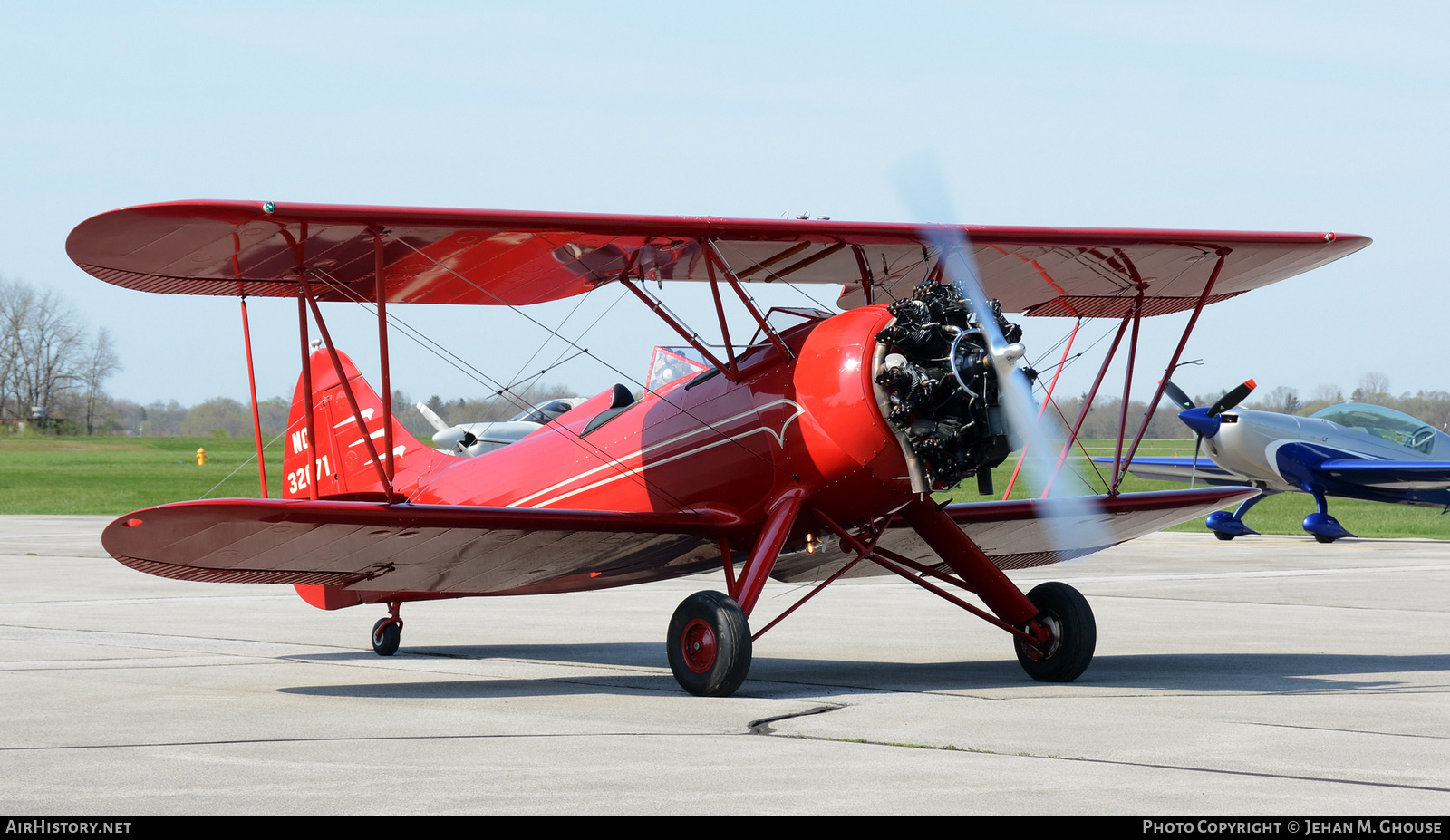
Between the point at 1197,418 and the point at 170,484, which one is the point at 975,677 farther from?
the point at 170,484

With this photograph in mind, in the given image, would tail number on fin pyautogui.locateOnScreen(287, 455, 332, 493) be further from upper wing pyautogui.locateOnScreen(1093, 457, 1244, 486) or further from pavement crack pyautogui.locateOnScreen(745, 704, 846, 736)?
upper wing pyautogui.locateOnScreen(1093, 457, 1244, 486)

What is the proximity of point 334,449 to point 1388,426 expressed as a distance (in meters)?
24.0

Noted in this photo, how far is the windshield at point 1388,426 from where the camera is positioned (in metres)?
28.7

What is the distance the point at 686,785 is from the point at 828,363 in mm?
3696

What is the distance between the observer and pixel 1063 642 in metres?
9.11

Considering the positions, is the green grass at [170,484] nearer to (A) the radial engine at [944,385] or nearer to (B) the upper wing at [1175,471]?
(B) the upper wing at [1175,471]

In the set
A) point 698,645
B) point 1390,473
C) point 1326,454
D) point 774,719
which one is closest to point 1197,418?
point 1326,454

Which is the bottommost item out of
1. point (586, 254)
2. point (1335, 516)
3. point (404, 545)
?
point (1335, 516)

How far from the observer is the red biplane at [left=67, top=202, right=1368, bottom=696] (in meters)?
7.99

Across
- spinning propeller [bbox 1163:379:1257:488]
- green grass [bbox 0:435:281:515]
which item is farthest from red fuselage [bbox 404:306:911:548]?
green grass [bbox 0:435:281:515]

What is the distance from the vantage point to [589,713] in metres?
7.49

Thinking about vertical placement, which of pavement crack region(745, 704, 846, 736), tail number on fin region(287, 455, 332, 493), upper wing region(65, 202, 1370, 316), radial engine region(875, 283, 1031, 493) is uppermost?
upper wing region(65, 202, 1370, 316)
